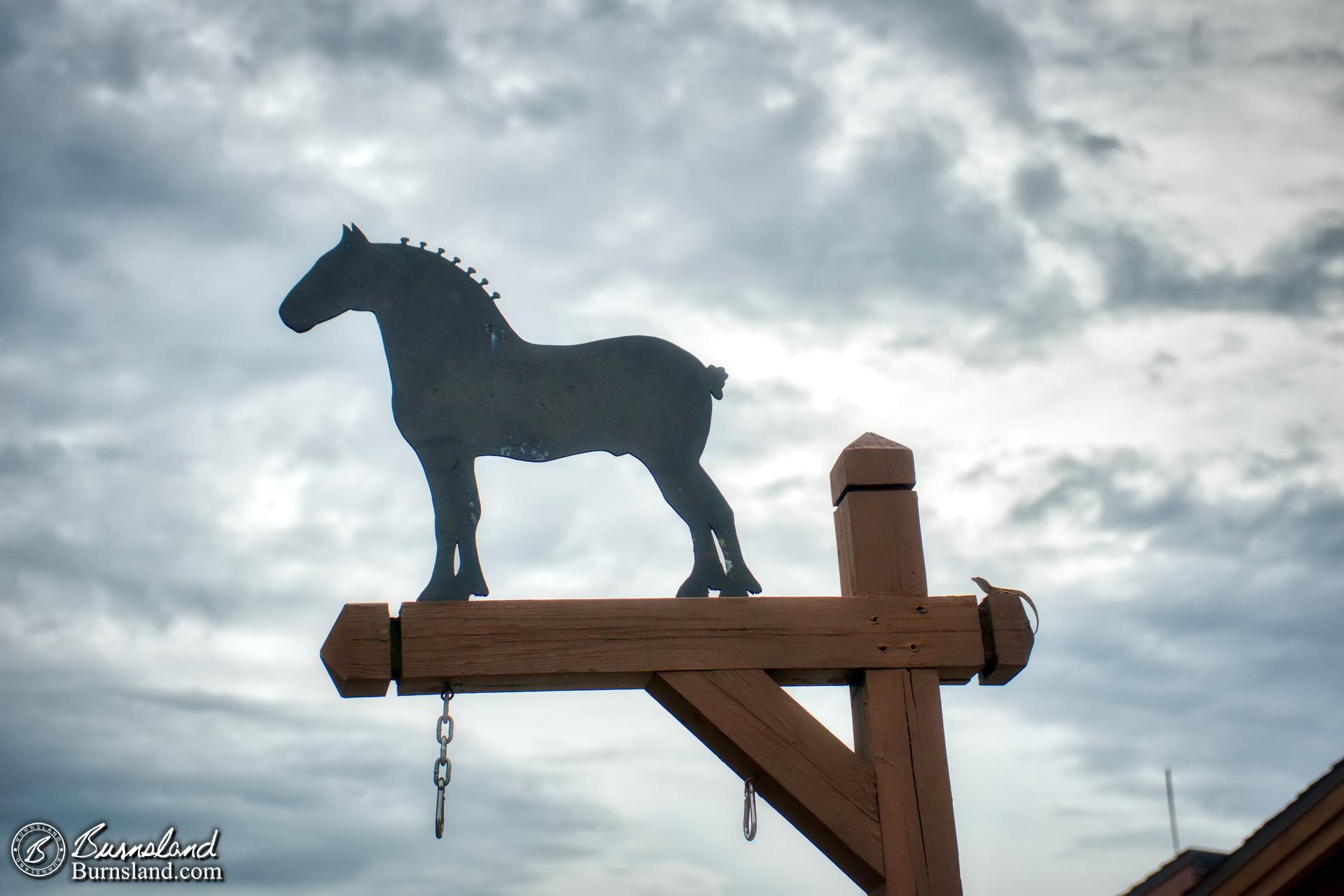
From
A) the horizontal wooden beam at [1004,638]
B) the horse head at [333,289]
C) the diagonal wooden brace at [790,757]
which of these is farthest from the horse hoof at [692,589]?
the horse head at [333,289]

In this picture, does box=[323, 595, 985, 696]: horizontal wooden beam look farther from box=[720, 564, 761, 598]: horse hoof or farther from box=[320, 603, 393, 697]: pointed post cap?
box=[720, 564, 761, 598]: horse hoof

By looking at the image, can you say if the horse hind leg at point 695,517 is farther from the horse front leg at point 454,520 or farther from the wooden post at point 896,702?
the horse front leg at point 454,520

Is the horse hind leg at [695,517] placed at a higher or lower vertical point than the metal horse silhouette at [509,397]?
lower

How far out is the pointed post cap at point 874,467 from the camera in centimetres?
273

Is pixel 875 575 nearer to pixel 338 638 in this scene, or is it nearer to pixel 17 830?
pixel 338 638

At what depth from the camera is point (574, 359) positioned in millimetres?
2867

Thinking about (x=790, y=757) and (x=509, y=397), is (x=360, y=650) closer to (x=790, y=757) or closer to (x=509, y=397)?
(x=509, y=397)

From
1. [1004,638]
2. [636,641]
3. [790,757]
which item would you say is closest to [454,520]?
[636,641]

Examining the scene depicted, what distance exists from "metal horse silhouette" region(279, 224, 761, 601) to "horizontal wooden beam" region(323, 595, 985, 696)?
20cm

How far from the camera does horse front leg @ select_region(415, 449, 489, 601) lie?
8.52ft

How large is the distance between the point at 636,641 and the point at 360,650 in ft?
2.06

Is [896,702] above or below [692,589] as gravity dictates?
below

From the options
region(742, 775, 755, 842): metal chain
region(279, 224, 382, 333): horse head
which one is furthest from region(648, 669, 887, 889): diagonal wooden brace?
region(279, 224, 382, 333): horse head

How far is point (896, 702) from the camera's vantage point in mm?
2486
